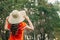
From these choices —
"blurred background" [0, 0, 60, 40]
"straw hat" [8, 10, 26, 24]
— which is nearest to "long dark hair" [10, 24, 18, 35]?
"straw hat" [8, 10, 26, 24]

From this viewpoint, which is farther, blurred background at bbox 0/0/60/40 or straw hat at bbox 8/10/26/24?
blurred background at bbox 0/0/60/40

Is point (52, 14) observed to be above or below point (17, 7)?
below

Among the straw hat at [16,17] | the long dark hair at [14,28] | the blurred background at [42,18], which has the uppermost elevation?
the straw hat at [16,17]

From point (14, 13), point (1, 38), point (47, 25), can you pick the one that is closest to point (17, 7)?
point (1, 38)

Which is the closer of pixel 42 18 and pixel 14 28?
pixel 14 28

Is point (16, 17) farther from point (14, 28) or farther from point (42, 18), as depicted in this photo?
point (42, 18)

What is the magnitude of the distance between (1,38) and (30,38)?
18.3 ft

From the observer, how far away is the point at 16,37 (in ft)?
16.8

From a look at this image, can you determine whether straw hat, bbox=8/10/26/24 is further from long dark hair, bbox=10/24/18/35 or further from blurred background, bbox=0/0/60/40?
blurred background, bbox=0/0/60/40

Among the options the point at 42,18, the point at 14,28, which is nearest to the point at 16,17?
the point at 14,28

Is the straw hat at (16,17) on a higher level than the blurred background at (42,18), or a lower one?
higher

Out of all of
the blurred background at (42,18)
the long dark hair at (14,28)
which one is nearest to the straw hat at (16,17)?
the long dark hair at (14,28)

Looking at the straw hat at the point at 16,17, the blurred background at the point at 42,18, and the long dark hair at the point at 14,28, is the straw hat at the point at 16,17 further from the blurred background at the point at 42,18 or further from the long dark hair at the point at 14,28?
the blurred background at the point at 42,18

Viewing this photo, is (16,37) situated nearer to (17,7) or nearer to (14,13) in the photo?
(14,13)
